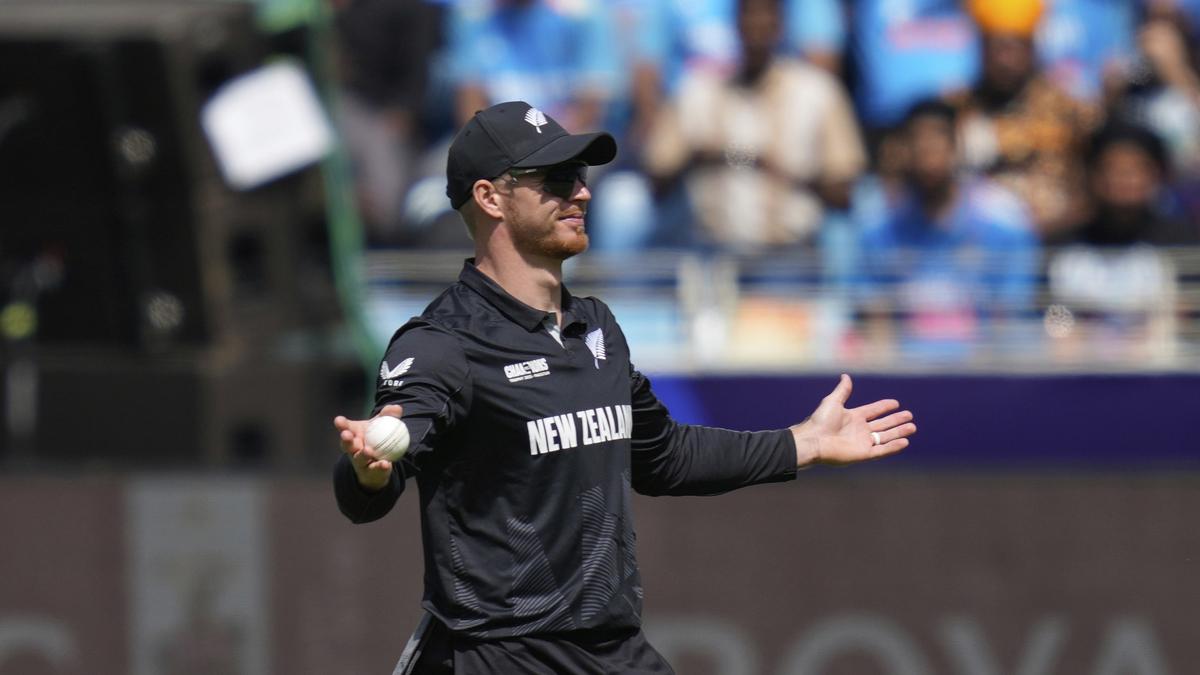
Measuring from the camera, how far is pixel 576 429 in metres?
3.97

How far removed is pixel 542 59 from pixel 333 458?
1.98 meters

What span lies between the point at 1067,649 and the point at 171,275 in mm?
4077

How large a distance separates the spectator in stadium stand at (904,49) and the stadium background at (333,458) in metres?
0.87

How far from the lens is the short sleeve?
12.3 feet

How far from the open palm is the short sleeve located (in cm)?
85

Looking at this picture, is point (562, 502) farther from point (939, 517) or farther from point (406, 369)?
point (939, 517)

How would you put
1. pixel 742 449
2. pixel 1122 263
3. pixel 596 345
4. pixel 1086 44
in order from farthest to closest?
pixel 1086 44, pixel 1122 263, pixel 742 449, pixel 596 345

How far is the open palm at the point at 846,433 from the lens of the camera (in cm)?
427

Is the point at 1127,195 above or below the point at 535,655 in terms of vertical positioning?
above

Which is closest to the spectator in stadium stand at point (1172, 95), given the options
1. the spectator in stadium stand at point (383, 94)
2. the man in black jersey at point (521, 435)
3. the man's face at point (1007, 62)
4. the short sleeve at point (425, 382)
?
the man's face at point (1007, 62)

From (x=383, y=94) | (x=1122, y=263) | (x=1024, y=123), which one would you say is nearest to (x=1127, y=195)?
(x=1122, y=263)

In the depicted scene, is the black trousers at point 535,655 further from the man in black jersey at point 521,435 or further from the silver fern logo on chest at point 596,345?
the silver fern logo on chest at point 596,345

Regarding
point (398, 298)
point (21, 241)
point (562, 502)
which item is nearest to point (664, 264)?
point (398, 298)

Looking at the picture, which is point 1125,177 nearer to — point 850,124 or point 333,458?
point 850,124
